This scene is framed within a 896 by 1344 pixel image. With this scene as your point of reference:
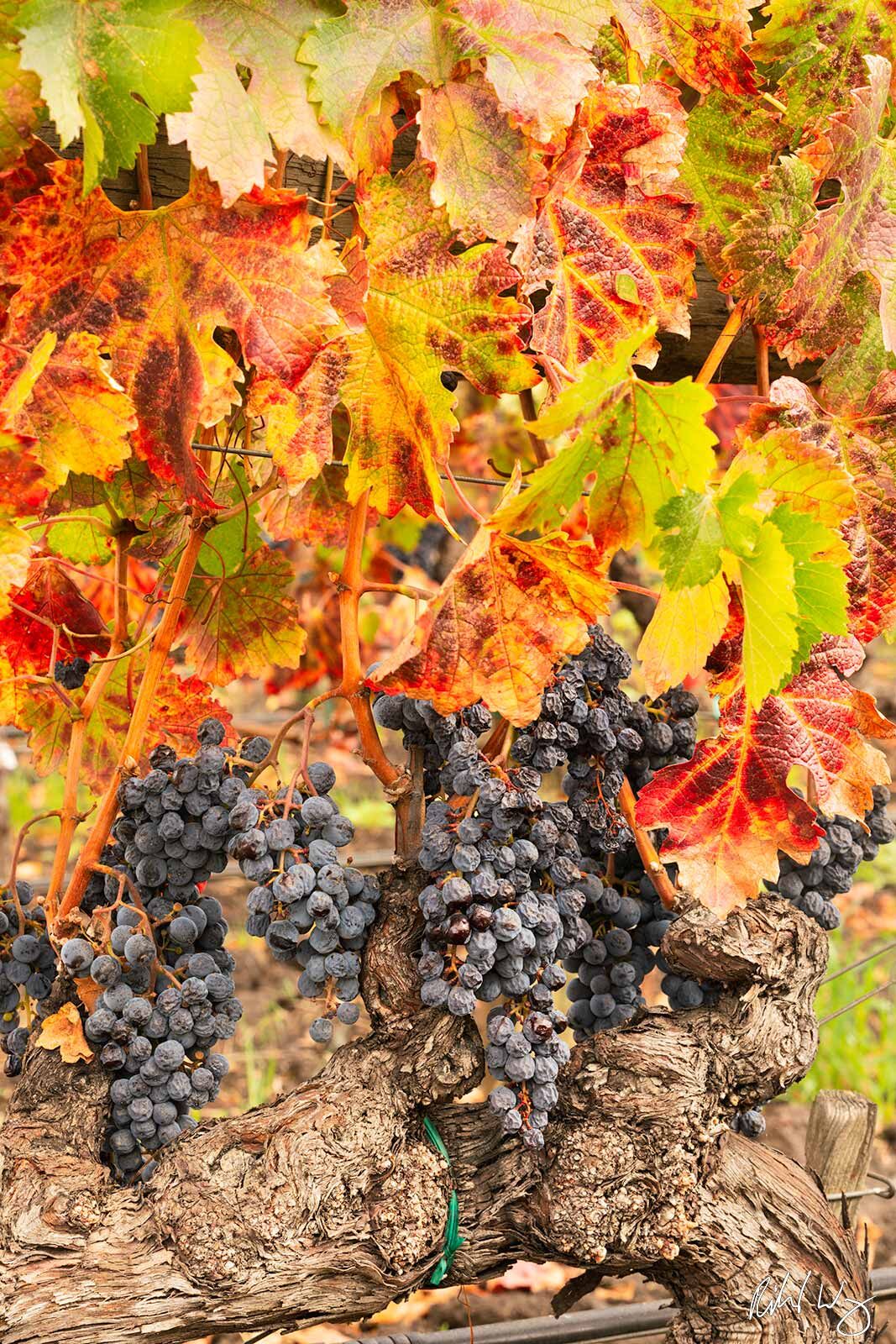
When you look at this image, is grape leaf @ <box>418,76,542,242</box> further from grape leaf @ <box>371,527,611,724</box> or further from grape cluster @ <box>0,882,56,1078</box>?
grape cluster @ <box>0,882,56,1078</box>

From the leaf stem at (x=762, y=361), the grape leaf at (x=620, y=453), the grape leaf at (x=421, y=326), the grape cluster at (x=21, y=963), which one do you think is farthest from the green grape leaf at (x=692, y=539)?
the grape cluster at (x=21, y=963)

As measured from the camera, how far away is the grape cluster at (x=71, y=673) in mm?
1240

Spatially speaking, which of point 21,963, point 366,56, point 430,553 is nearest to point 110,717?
point 21,963

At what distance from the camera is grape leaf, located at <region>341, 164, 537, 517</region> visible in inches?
37.0

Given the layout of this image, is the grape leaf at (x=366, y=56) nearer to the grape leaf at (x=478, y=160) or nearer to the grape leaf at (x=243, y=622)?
the grape leaf at (x=478, y=160)

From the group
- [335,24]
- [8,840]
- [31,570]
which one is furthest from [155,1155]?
[8,840]

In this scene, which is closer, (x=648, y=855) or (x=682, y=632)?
(x=682, y=632)

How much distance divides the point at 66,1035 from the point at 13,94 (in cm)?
80

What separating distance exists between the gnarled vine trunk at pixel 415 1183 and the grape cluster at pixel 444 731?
132 millimetres

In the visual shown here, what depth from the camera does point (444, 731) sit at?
1.08 meters

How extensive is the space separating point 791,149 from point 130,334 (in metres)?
0.65

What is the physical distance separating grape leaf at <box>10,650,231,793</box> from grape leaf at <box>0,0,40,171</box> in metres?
0.55

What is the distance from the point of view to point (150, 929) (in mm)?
1115

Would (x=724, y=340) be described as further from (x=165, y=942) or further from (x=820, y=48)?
(x=165, y=942)
